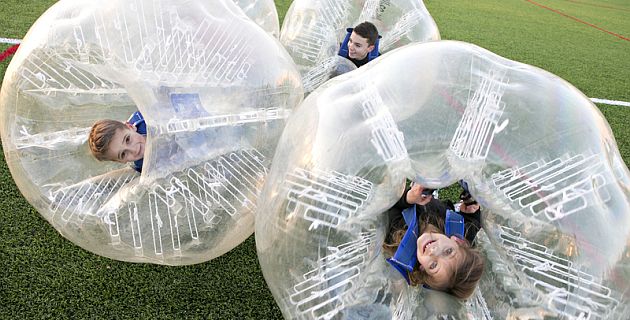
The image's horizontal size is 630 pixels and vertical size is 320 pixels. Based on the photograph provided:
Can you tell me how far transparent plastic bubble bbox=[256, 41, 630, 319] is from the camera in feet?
4.40

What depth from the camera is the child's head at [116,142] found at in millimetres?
1816

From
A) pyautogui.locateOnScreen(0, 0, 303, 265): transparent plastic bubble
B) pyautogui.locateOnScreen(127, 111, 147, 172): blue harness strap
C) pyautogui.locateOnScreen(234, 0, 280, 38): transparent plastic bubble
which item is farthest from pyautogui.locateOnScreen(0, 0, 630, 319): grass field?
pyautogui.locateOnScreen(234, 0, 280, 38): transparent plastic bubble

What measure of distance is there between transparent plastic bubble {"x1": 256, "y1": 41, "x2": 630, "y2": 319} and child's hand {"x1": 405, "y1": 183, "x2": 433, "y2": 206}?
149mm

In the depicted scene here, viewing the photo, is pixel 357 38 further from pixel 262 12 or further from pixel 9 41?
pixel 9 41

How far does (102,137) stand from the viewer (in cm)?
182

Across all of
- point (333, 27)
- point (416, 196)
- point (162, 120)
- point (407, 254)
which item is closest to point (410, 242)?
point (407, 254)

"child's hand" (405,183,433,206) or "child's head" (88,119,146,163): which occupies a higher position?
"child's head" (88,119,146,163)

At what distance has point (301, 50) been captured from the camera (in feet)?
9.62

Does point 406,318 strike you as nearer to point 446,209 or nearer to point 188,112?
point 446,209

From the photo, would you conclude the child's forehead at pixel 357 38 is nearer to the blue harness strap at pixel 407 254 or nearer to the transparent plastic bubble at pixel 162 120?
the transparent plastic bubble at pixel 162 120

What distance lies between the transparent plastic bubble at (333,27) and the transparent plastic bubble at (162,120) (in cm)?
103

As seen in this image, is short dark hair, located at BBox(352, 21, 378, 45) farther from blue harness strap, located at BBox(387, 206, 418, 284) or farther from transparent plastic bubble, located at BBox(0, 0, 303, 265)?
blue harness strap, located at BBox(387, 206, 418, 284)

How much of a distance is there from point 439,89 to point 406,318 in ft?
2.38

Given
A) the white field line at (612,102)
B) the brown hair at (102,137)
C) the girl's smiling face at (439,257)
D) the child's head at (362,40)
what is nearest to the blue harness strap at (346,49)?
the child's head at (362,40)
